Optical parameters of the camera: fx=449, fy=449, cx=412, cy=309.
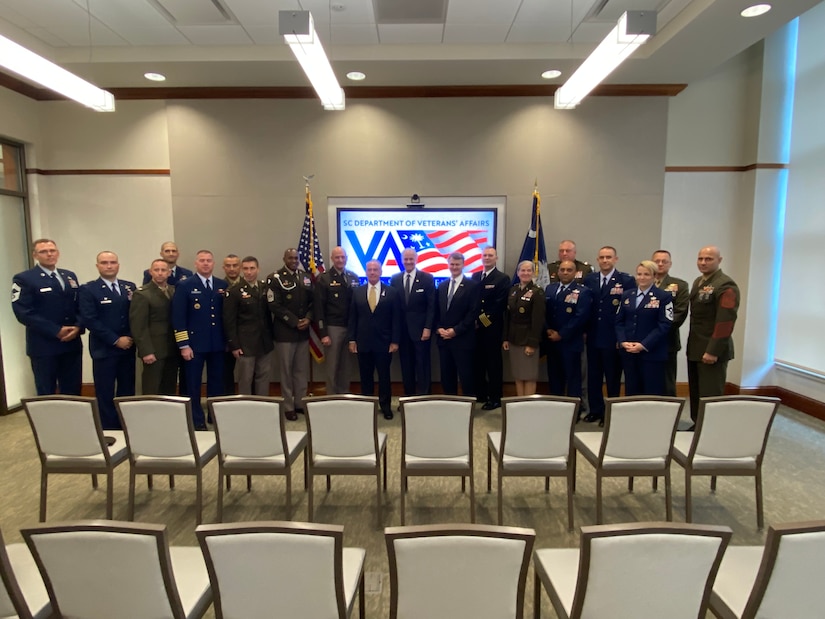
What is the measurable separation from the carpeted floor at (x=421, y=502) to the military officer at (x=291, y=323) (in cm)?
131

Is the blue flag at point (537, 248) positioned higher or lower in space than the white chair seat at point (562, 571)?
higher

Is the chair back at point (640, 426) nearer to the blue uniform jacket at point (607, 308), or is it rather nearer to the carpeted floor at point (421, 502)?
the carpeted floor at point (421, 502)

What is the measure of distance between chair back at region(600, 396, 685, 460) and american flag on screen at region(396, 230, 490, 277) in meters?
3.15

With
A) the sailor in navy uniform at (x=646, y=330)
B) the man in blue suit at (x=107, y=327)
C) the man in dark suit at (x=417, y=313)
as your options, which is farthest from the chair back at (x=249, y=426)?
the sailor in navy uniform at (x=646, y=330)

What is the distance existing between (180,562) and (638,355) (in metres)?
3.94

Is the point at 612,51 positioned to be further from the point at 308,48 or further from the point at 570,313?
the point at 570,313

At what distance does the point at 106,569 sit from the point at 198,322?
10.7 feet

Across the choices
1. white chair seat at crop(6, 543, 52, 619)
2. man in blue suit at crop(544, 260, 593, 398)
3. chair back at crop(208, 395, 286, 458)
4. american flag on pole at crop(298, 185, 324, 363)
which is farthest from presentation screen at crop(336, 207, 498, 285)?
white chair seat at crop(6, 543, 52, 619)

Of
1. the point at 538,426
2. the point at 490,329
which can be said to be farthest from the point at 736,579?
the point at 490,329

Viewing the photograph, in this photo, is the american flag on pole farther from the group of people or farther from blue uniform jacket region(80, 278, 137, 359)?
blue uniform jacket region(80, 278, 137, 359)

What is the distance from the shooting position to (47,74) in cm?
321

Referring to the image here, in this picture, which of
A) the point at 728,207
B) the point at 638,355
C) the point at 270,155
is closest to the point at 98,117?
the point at 270,155

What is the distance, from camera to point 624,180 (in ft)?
18.1

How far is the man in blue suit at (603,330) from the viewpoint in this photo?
4.62m
